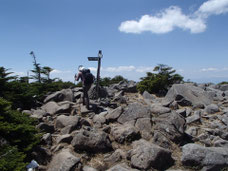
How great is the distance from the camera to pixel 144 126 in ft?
23.1

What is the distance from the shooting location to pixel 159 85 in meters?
15.4

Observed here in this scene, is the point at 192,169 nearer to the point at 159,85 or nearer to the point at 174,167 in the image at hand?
the point at 174,167

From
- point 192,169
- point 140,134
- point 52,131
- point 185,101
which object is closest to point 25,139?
point 52,131

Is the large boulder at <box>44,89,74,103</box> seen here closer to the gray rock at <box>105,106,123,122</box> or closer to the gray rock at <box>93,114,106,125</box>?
the gray rock at <box>93,114,106,125</box>

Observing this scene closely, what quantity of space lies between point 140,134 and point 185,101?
670cm

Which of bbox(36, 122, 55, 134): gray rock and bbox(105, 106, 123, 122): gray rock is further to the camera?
bbox(105, 106, 123, 122): gray rock

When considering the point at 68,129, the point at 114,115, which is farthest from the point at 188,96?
the point at 68,129

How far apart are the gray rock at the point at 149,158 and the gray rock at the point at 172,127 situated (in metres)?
1.39

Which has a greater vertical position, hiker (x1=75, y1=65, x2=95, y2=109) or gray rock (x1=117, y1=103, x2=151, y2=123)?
hiker (x1=75, y1=65, x2=95, y2=109)

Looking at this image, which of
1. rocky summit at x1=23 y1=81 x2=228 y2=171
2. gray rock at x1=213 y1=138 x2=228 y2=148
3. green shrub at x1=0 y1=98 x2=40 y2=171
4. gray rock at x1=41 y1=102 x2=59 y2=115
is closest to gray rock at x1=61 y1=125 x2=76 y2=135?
rocky summit at x1=23 y1=81 x2=228 y2=171

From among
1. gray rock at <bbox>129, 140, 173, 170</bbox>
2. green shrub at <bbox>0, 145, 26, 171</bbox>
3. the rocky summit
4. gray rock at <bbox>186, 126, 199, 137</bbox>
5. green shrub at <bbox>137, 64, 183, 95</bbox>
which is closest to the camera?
green shrub at <bbox>0, 145, 26, 171</bbox>

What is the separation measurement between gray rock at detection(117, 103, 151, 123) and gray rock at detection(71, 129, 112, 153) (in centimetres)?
195

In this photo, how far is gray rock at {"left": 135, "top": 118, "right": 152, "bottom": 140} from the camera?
262 inches

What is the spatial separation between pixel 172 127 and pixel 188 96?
6559mm
